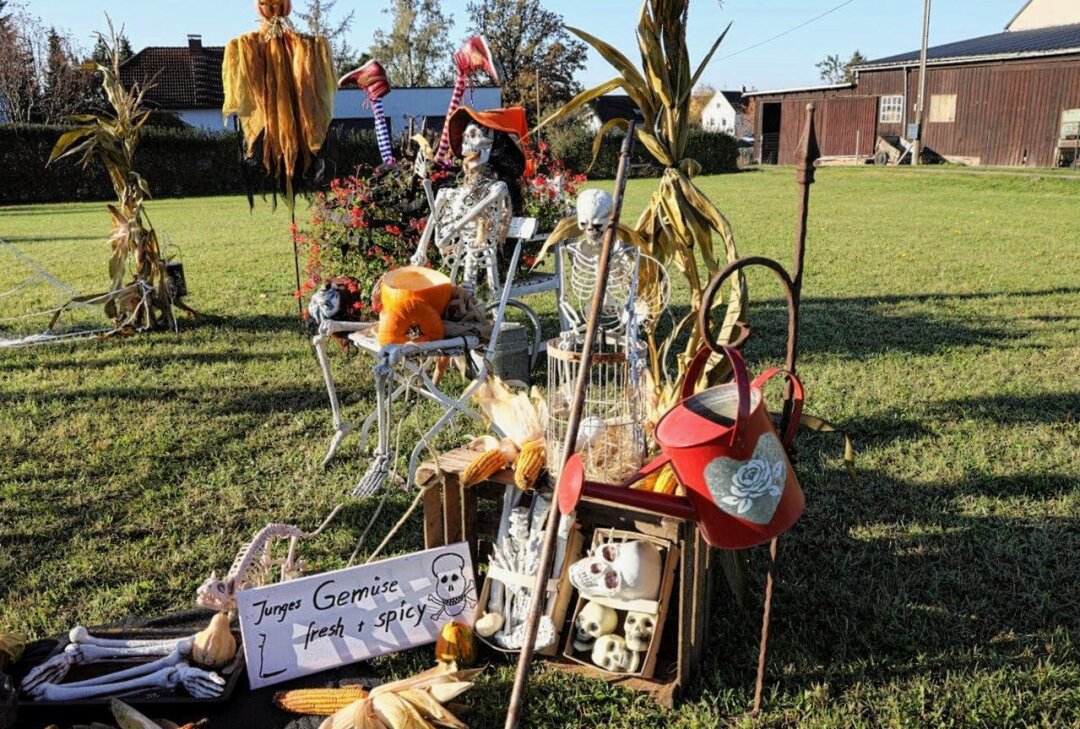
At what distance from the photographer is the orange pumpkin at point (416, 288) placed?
3.09m

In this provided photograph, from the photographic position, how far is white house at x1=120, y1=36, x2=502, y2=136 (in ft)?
92.7

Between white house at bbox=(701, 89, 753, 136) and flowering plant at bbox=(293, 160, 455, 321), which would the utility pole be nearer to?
flowering plant at bbox=(293, 160, 455, 321)

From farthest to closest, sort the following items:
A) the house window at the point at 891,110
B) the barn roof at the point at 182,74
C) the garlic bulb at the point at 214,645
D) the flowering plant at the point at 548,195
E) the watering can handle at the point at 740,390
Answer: the barn roof at the point at 182,74 < the house window at the point at 891,110 < the flowering plant at the point at 548,195 < the garlic bulb at the point at 214,645 < the watering can handle at the point at 740,390

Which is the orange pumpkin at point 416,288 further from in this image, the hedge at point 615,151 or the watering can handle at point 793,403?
the hedge at point 615,151

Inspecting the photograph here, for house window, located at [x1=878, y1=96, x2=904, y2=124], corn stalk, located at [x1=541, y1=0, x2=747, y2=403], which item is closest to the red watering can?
corn stalk, located at [x1=541, y1=0, x2=747, y2=403]

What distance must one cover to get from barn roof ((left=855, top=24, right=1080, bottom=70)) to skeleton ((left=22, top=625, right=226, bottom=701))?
25995 millimetres

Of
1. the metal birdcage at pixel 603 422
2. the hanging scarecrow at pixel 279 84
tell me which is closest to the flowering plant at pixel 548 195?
the hanging scarecrow at pixel 279 84

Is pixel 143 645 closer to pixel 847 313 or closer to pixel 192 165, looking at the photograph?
pixel 847 313

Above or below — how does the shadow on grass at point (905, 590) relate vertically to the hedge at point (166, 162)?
below

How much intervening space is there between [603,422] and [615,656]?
2.18 feet

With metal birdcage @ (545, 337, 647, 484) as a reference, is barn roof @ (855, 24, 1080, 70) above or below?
above

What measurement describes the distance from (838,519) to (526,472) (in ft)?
5.11

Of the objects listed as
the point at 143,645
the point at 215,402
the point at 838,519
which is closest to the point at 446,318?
the point at 143,645

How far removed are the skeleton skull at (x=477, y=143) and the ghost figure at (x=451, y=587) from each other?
1752 millimetres
